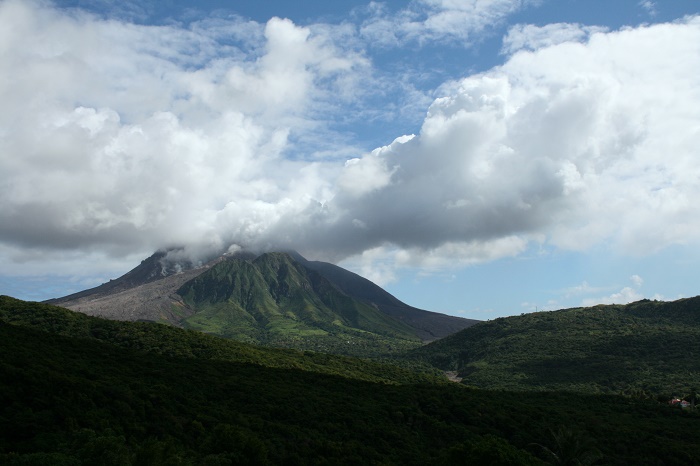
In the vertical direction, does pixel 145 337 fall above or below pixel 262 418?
above

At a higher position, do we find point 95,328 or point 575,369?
point 95,328

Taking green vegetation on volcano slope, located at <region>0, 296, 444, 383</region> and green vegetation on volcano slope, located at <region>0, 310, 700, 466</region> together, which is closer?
green vegetation on volcano slope, located at <region>0, 310, 700, 466</region>

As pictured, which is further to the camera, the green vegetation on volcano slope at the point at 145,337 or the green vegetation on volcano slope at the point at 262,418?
the green vegetation on volcano slope at the point at 145,337

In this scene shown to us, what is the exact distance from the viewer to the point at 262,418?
64.5 metres

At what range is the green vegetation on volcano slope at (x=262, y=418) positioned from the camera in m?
44.7

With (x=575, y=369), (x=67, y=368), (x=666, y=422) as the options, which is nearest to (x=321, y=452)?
(x=67, y=368)

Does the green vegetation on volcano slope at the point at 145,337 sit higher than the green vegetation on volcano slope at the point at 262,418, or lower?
higher

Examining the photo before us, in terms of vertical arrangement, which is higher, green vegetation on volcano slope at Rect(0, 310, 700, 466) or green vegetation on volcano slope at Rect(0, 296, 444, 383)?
green vegetation on volcano slope at Rect(0, 296, 444, 383)

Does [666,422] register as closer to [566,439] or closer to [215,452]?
[566,439]

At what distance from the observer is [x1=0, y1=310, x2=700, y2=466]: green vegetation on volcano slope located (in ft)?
147

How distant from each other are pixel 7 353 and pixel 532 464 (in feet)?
187

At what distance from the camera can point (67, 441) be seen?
44.3 meters

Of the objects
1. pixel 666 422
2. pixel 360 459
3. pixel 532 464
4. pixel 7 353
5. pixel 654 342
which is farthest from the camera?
pixel 654 342

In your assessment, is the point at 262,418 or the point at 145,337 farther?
the point at 145,337
